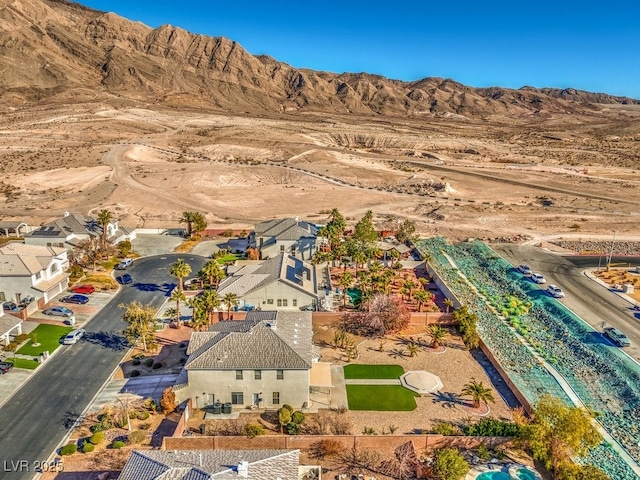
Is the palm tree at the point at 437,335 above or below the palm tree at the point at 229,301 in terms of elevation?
below

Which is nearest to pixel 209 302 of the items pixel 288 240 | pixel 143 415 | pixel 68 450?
pixel 143 415

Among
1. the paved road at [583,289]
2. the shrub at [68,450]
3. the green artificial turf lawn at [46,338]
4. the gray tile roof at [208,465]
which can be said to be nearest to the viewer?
the gray tile roof at [208,465]

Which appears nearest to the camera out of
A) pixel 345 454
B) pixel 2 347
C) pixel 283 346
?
pixel 345 454

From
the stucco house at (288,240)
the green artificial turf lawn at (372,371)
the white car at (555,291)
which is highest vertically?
the stucco house at (288,240)

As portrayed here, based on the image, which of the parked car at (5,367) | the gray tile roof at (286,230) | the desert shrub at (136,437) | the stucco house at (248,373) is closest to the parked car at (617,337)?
the stucco house at (248,373)

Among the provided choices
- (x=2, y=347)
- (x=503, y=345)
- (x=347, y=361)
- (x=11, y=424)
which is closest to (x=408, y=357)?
(x=347, y=361)

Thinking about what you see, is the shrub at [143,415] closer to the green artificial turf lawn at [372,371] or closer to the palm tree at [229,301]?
the palm tree at [229,301]

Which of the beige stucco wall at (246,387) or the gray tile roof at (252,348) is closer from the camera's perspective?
the gray tile roof at (252,348)

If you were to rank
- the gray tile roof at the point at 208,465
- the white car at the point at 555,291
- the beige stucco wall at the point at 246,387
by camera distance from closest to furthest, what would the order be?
the gray tile roof at the point at 208,465, the beige stucco wall at the point at 246,387, the white car at the point at 555,291

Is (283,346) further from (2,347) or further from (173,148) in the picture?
(173,148)
